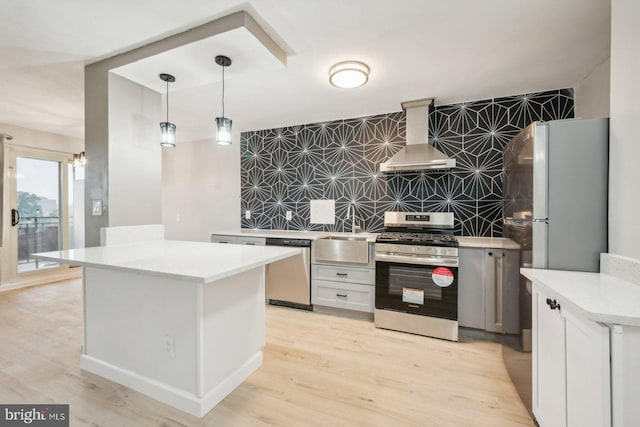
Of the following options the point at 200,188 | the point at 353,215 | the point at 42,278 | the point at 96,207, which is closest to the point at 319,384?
the point at 353,215

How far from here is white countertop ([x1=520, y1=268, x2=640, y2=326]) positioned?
86 cm

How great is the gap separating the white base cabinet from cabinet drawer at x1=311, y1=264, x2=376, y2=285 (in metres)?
1.53

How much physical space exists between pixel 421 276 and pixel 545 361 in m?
1.22

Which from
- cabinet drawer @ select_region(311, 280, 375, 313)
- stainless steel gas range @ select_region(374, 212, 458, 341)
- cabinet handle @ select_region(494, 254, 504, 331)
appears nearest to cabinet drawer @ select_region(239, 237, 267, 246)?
cabinet drawer @ select_region(311, 280, 375, 313)

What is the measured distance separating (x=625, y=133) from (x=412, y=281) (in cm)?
173

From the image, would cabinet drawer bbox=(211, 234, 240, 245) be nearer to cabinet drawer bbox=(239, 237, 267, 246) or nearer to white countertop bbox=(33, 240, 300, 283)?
cabinet drawer bbox=(239, 237, 267, 246)

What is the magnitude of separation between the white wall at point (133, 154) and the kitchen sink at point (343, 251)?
161 centimetres

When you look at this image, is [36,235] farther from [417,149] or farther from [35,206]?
[417,149]

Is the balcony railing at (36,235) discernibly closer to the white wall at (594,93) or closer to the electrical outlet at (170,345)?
the electrical outlet at (170,345)

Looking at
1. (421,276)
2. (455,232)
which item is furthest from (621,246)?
(455,232)

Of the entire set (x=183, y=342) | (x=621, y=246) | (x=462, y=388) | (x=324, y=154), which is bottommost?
(x=462, y=388)

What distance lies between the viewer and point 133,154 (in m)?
2.29

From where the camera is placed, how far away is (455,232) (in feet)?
9.99

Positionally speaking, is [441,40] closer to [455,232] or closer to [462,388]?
[455,232]
